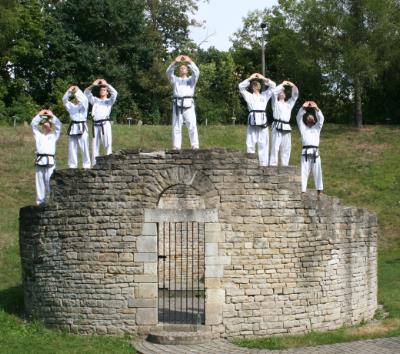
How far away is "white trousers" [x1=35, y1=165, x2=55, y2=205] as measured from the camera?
14484mm

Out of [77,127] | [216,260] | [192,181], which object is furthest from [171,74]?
[216,260]

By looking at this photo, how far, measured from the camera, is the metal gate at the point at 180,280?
13.8 metres

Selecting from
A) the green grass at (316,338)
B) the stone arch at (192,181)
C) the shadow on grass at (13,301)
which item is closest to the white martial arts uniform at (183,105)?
the stone arch at (192,181)

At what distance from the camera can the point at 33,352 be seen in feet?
37.4

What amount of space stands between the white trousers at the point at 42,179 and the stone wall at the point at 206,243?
1469 mm

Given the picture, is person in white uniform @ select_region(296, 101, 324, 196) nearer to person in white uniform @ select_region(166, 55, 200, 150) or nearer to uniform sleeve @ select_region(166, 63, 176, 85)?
person in white uniform @ select_region(166, 55, 200, 150)

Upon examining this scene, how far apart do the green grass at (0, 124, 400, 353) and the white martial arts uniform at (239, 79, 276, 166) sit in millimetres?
3375

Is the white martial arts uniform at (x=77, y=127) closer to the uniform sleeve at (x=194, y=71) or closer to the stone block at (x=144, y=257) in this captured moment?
the uniform sleeve at (x=194, y=71)

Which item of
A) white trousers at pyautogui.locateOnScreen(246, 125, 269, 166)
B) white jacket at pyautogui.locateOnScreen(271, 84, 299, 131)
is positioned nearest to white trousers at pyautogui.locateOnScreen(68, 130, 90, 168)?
white trousers at pyautogui.locateOnScreen(246, 125, 269, 166)

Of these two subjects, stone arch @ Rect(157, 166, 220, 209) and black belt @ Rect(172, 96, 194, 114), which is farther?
black belt @ Rect(172, 96, 194, 114)

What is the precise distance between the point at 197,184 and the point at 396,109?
108ft

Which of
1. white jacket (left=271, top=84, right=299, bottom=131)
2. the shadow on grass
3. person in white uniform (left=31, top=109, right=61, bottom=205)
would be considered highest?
white jacket (left=271, top=84, right=299, bottom=131)

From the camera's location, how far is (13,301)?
15.1 meters

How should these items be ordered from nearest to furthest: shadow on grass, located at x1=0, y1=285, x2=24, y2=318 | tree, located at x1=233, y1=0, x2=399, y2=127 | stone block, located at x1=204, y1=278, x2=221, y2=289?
stone block, located at x1=204, y1=278, x2=221, y2=289 → shadow on grass, located at x1=0, y1=285, x2=24, y2=318 → tree, located at x1=233, y1=0, x2=399, y2=127
